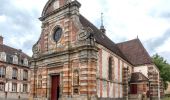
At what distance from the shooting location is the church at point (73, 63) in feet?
58.6

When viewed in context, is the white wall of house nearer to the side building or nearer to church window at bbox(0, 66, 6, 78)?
the side building

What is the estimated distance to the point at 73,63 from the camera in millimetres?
18812

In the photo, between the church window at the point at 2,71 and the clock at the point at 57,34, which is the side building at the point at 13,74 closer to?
the church window at the point at 2,71

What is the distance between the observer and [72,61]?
18938 mm

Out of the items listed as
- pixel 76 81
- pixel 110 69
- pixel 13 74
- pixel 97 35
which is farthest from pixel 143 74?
pixel 13 74

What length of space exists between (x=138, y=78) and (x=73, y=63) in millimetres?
11217

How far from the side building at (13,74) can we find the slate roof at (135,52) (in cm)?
1643

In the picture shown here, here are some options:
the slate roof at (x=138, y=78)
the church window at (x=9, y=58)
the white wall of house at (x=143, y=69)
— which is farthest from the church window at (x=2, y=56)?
the white wall of house at (x=143, y=69)

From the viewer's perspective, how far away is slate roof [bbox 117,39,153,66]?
1159 inches

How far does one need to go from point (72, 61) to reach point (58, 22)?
431 centimetres

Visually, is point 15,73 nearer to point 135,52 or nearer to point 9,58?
point 9,58

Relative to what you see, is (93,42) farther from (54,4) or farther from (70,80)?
(54,4)

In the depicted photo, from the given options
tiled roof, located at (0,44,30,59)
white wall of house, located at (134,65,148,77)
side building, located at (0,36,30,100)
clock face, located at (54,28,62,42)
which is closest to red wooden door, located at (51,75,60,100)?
clock face, located at (54,28,62,42)

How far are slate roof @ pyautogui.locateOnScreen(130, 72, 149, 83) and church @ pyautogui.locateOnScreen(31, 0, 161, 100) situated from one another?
12cm
